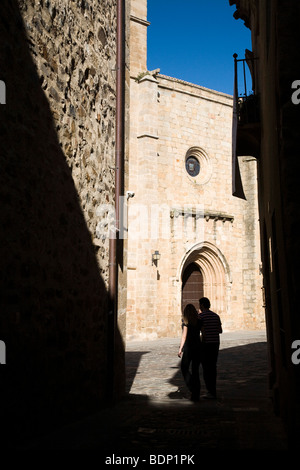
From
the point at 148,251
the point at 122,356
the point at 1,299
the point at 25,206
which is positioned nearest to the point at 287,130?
the point at 25,206

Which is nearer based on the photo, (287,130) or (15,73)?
(287,130)

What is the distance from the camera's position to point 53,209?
484cm

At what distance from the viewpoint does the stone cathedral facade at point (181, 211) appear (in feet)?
60.2

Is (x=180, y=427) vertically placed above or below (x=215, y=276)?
below

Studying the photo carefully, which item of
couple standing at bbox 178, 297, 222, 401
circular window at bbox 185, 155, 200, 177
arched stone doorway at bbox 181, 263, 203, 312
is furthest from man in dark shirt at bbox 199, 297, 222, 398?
circular window at bbox 185, 155, 200, 177

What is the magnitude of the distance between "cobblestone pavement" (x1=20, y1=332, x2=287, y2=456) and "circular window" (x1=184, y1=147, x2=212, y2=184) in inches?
516

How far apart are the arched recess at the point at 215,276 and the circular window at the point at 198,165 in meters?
3.05

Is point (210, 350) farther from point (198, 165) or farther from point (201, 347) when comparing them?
point (198, 165)

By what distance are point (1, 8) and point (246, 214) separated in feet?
64.2

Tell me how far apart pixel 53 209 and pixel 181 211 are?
15.2 meters

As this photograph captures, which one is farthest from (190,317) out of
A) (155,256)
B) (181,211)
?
(181,211)

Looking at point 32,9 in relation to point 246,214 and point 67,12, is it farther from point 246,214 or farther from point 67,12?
point 246,214

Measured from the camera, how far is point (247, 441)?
13.8 ft

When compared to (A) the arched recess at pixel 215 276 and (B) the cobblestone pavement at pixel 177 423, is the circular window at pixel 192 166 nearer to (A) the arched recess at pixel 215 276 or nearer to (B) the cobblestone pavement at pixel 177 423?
(A) the arched recess at pixel 215 276
